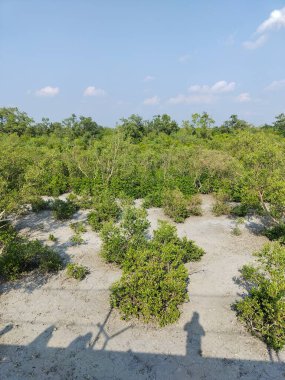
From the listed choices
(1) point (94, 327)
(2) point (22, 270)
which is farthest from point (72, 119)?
(1) point (94, 327)

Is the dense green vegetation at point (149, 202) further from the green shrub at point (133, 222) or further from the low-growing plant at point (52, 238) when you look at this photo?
the low-growing plant at point (52, 238)

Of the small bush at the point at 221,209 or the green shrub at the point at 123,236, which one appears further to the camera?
the small bush at the point at 221,209

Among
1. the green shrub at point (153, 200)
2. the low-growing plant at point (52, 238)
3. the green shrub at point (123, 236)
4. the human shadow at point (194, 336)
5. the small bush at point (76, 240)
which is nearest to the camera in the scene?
the human shadow at point (194, 336)

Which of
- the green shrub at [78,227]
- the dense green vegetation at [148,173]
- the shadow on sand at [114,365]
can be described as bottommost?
the shadow on sand at [114,365]

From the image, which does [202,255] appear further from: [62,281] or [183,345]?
[62,281]

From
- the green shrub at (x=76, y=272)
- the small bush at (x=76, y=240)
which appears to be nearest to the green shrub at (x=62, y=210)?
the small bush at (x=76, y=240)

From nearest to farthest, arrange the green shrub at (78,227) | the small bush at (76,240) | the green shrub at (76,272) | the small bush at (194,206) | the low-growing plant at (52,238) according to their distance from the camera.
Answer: the green shrub at (76,272) → the small bush at (76,240) → the low-growing plant at (52,238) → the green shrub at (78,227) → the small bush at (194,206)

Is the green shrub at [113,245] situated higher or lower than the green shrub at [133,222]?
lower

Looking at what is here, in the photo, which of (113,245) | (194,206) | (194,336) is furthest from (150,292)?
(194,206)
